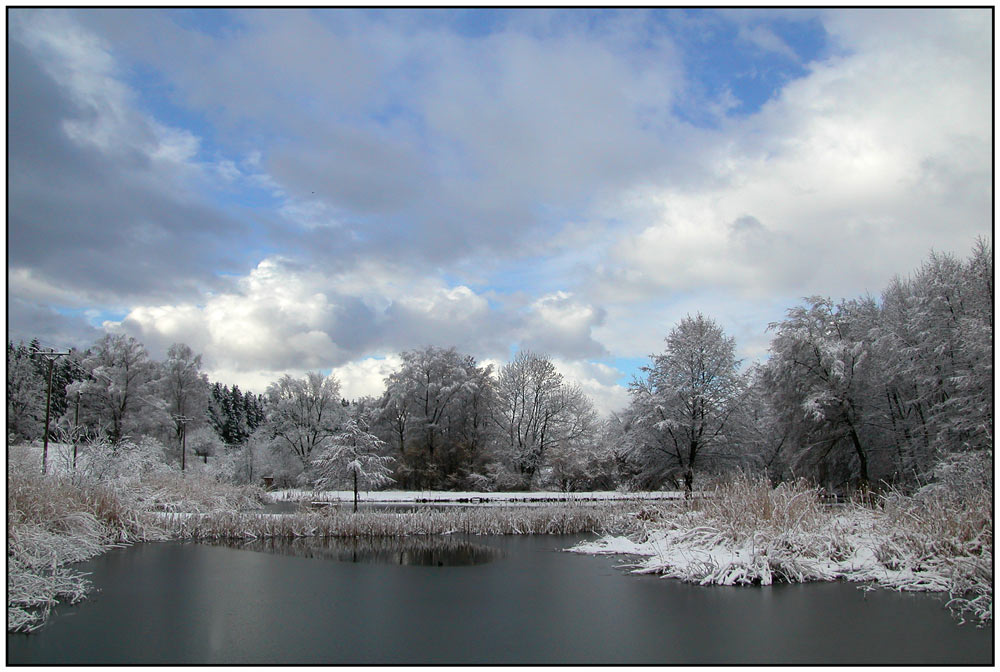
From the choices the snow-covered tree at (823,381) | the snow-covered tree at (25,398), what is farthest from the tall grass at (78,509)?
the snow-covered tree at (823,381)

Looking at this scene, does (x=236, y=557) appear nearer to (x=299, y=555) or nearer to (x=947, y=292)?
(x=299, y=555)

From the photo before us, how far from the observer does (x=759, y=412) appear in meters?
39.8

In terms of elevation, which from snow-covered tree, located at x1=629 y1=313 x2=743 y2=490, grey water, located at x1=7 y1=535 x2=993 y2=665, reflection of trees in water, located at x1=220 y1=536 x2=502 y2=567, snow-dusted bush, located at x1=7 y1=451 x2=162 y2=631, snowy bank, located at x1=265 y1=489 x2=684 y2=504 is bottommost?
snowy bank, located at x1=265 y1=489 x2=684 y2=504

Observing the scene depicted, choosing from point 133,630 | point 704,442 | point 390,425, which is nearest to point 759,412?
point 704,442

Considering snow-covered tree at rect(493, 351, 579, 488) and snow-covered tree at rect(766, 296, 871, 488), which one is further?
snow-covered tree at rect(493, 351, 579, 488)

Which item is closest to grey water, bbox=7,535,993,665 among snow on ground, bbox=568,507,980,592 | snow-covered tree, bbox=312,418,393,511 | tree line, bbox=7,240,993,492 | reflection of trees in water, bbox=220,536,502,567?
snow on ground, bbox=568,507,980,592

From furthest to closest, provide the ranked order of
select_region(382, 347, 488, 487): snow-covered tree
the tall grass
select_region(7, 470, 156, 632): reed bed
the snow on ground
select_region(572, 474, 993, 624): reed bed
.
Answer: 1. select_region(382, 347, 488, 487): snow-covered tree
2. the snow on ground
3. select_region(572, 474, 993, 624): reed bed
4. the tall grass
5. select_region(7, 470, 156, 632): reed bed

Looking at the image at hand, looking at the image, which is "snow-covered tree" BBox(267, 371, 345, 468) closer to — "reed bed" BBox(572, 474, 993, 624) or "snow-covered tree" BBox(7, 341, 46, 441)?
"snow-covered tree" BBox(7, 341, 46, 441)

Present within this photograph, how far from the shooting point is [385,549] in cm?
1736

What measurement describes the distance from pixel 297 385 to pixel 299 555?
36525 mm

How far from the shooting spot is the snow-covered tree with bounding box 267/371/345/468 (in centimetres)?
4903

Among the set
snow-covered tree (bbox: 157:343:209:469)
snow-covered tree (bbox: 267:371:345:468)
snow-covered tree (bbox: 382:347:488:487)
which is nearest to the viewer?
snow-covered tree (bbox: 382:347:488:487)

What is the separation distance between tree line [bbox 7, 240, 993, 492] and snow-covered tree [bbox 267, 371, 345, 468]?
12 centimetres

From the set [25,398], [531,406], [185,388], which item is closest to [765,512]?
[531,406]
